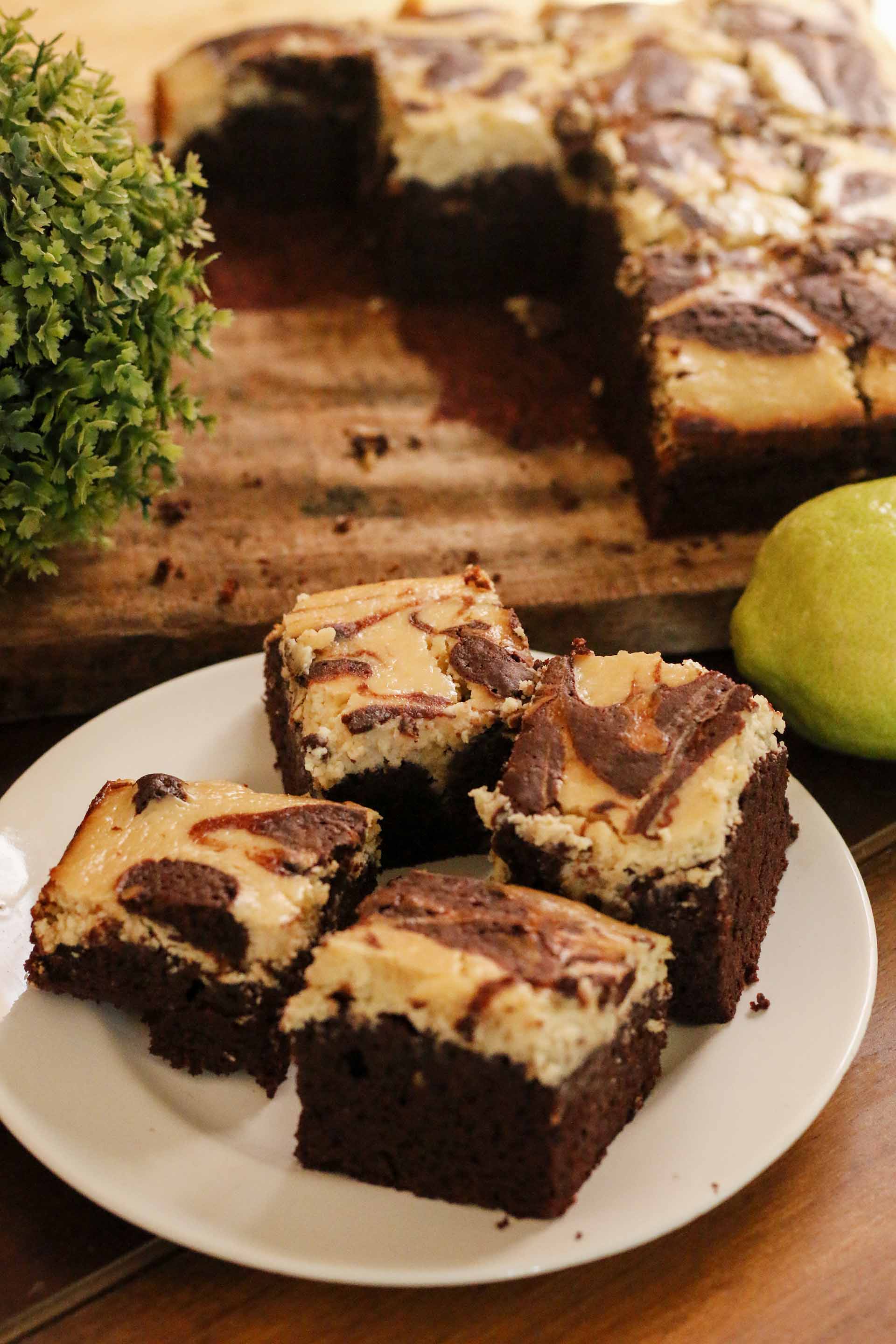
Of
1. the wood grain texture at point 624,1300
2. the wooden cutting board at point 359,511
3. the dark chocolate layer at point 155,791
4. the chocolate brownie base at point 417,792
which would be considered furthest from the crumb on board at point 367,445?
the wood grain texture at point 624,1300

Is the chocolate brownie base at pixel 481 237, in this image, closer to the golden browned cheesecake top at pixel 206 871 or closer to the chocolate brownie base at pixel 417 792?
the chocolate brownie base at pixel 417 792

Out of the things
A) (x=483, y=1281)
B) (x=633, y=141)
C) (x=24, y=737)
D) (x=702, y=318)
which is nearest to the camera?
(x=483, y=1281)

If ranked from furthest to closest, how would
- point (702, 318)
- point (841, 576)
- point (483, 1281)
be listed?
1. point (702, 318)
2. point (841, 576)
3. point (483, 1281)

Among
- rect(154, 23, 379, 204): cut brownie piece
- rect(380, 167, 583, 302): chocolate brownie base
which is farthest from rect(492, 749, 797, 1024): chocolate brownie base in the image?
rect(154, 23, 379, 204): cut brownie piece

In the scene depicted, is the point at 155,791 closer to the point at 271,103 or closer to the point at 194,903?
the point at 194,903

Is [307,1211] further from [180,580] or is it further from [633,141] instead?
[633,141]

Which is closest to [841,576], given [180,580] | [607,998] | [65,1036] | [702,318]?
[702,318]

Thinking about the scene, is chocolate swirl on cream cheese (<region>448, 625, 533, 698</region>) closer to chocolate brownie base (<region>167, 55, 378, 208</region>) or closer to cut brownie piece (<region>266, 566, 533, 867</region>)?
cut brownie piece (<region>266, 566, 533, 867</region>)
